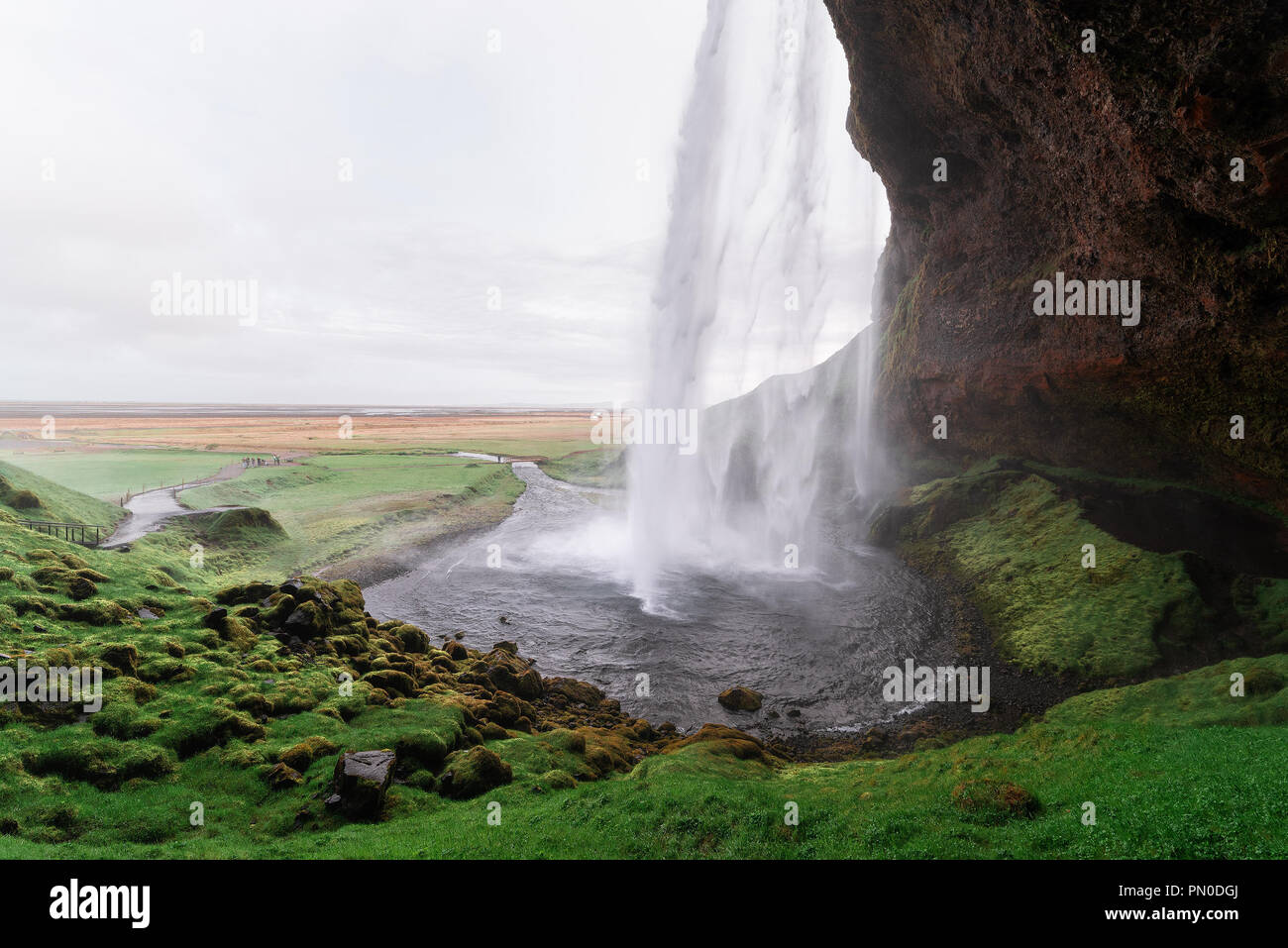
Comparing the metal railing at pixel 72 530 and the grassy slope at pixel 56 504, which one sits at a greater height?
the grassy slope at pixel 56 504

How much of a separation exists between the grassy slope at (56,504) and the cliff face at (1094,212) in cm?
5632

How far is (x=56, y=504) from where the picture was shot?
39.2 m

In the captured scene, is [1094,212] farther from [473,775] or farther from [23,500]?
[23,500]

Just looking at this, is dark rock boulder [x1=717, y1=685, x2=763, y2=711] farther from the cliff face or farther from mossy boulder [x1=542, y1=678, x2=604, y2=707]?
the cliff face

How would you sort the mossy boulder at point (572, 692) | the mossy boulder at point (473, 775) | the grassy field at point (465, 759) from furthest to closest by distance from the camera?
the mossy boulder at point (572, 692) → the mossy boulder at point (473, 775) → the grassy field at point (465, 759)

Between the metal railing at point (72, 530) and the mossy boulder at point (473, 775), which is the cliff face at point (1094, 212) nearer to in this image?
the mossy boulder at point (473, 775)

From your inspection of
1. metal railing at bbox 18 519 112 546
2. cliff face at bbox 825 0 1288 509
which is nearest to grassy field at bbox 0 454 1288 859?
metal railing at bbox 18 519 112 546

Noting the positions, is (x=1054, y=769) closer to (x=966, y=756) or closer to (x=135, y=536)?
(x=966, y=756)

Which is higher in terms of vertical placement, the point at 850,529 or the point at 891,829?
the point at 850,529

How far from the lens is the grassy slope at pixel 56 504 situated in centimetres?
3659

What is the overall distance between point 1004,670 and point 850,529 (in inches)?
1044

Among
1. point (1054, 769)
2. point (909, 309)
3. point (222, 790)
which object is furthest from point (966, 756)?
point (909, 309)

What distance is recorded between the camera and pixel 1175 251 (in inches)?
837

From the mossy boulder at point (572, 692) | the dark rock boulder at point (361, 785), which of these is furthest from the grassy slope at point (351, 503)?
the dark rock boulder at point (361, 785)
